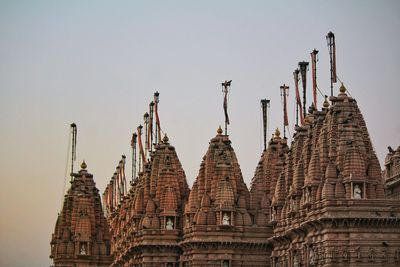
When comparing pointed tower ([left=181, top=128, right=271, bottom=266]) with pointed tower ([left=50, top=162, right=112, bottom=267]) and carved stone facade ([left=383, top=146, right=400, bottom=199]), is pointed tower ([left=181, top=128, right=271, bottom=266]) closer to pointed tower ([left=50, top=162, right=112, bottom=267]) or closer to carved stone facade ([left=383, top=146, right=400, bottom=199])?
carved stone facade ([left=383, top=146, right=400, bottom=199])

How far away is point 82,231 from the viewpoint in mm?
123375

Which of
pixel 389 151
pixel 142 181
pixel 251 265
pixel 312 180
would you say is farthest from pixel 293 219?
pixel 142 181

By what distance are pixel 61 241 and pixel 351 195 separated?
48.1 m

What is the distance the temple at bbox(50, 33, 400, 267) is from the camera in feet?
267

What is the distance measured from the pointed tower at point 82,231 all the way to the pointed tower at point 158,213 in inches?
125

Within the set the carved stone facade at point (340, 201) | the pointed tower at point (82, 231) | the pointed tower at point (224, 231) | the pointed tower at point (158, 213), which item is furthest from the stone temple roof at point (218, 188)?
the pointed tower at point (82, 231)

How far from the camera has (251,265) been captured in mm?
103562

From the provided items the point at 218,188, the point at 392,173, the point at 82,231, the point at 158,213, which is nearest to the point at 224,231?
the point at 218,188

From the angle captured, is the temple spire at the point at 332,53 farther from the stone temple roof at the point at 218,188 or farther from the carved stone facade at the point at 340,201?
the stone temple roof at the point at 218,188

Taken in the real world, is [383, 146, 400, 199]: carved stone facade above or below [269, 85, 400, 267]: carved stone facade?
above

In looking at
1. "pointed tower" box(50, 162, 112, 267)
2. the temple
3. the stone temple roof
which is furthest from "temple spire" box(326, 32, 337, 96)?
"pointed tower" box(50, 162, 112, 267)

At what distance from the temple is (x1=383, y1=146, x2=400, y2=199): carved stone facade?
12cm

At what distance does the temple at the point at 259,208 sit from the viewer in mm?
81250

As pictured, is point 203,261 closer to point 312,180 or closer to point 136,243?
point 136,243
